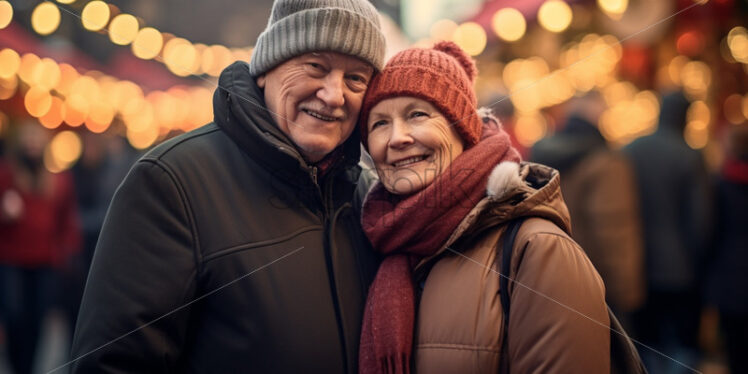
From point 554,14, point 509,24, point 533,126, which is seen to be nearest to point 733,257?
point 554,14

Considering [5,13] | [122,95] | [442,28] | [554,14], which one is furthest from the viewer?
[442,28]

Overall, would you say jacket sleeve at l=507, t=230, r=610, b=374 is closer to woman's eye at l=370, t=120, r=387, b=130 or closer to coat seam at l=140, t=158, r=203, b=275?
woman's eye at l=370, t=120, r=387, b=130

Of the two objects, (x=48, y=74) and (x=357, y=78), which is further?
(x=48, y=74)

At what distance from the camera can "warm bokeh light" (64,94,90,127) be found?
3.42m

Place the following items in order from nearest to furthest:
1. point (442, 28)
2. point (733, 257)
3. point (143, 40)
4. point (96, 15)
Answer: point (96, 15), point (143, 40), point (733, 257), point (442, 28)

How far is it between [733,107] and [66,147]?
684 cm

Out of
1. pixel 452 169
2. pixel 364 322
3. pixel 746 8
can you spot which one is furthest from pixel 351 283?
pixel 746 8

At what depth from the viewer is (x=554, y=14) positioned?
481 centimetres

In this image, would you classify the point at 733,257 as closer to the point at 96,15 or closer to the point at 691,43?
the point at 691,43

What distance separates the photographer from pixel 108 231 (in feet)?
5.13

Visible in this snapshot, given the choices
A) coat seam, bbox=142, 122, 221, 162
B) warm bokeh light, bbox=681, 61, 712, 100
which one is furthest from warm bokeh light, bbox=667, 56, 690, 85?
coat seam, bbox=142, 122, 221, 162

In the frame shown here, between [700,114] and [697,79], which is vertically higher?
[697,79]

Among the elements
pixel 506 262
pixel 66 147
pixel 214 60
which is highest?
pixel 214 60

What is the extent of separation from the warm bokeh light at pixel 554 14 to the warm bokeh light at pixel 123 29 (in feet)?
12.4
